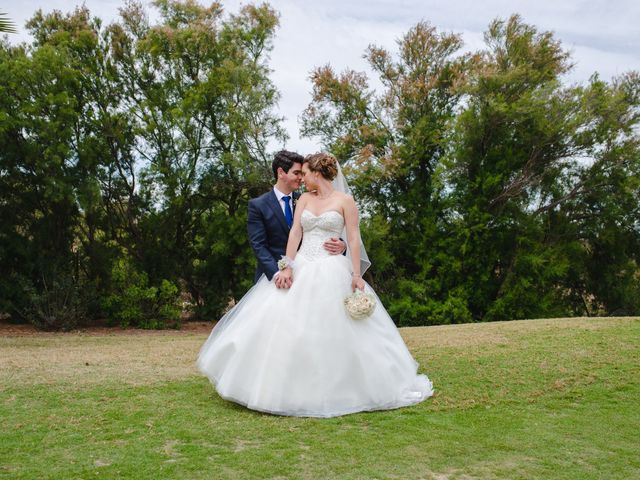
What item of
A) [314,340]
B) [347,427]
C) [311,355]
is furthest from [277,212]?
[347,427]

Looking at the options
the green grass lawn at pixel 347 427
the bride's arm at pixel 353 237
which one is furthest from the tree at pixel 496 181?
the bride's arm at pixel 353 237

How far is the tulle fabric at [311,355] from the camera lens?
212 inches

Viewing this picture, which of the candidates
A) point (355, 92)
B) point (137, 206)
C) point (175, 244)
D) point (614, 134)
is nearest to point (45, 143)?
point (137, 206)

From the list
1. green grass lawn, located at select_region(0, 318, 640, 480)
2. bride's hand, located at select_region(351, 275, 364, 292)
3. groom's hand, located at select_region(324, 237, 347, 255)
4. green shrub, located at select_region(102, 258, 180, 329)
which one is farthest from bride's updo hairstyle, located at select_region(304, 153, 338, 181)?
green shrub, located at select_region(102, 258, 180, 329)

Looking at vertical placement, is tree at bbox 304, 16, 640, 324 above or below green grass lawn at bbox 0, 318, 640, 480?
above

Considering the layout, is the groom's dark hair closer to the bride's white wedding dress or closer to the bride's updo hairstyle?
the bride's updo hairstyle

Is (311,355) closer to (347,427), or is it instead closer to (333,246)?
(347,427)

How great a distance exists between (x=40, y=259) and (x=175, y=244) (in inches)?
165

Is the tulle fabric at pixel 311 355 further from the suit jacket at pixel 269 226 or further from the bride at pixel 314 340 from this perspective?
the suit jacket at pixel 269 226

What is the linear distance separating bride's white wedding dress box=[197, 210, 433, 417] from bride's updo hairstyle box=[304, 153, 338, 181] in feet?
1.17

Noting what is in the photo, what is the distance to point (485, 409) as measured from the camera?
5648 millimetres

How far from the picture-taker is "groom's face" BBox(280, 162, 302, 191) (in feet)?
20.5

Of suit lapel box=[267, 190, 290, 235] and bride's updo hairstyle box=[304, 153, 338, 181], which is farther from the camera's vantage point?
suit lapel box=[267, 190, 290, 235]

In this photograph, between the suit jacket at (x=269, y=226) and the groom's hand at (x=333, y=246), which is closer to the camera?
the groom's hand at (x=333, y=246)
